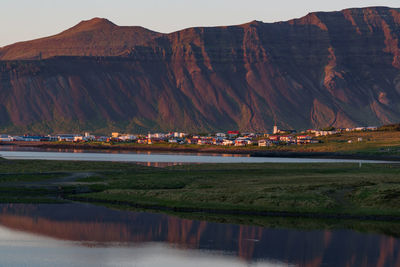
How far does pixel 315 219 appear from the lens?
53062 mm

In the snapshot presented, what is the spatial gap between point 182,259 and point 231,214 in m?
15.8

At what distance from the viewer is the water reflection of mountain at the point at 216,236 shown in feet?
137

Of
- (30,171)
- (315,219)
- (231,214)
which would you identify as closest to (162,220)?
(231,214)

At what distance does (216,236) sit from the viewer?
1847 inches

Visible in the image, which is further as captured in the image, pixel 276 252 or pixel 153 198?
pixel 153 198

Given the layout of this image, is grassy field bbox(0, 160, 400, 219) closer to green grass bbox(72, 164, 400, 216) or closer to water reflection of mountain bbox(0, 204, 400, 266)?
green grass bbox(72, 164, 400, 216)

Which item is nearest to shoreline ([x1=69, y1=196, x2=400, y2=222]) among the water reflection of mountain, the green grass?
the green grass

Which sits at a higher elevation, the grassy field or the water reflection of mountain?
the grassy field

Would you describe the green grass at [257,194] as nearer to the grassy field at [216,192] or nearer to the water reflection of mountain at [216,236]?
the grassy field at [216,192]

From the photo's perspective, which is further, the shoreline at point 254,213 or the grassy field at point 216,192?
the grassy field at point 216,192

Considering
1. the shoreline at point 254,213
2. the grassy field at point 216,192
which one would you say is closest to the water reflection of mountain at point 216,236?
the shoreline at point 254,213

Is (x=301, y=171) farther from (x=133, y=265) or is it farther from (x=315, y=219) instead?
(x=133, y=265)

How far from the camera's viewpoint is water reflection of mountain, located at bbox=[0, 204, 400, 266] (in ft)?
137

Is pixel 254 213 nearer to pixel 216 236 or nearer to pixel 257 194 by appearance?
pixel 257 194
